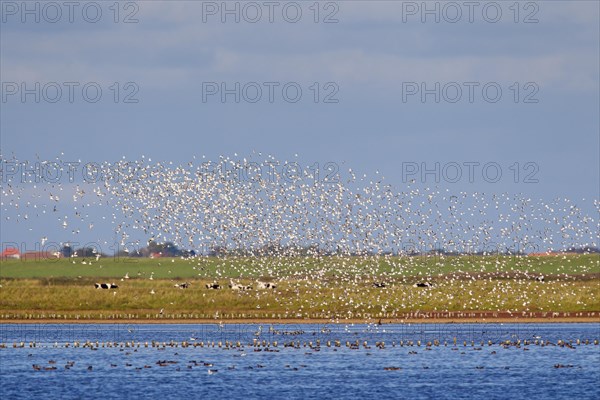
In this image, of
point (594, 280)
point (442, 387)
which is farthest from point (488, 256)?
point (442, 387)

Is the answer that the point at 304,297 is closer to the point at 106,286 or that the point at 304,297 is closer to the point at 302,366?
the point at 106,286

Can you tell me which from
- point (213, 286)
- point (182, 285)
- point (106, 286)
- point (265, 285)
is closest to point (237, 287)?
point (213, 286)

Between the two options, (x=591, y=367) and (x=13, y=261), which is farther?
(x=13, y=261)

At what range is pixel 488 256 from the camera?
192 metres

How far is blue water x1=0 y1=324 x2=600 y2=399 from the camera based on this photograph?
220 feet

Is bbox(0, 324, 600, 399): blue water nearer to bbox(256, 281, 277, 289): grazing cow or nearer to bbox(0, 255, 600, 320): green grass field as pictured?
bbox(0, 255, 600, 320): green grass field

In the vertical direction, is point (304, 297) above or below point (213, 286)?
below

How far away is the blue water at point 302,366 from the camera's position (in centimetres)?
6694

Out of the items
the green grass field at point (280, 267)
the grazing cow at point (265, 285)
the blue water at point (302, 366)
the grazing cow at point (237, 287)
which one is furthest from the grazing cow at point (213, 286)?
the blue water at point (302, 366)

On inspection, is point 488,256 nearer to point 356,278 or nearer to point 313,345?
point 356,278

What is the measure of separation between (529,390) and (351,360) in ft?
55.4

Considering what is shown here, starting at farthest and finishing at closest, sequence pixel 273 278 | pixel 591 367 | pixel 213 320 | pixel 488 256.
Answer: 1. pixel 488 256
2. pixel 273 278
3. pixel 213 320
4. pixel 591 367

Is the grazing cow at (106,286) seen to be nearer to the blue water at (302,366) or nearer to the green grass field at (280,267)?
the green grass field at (280,267)

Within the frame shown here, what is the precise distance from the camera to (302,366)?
78.4 m
